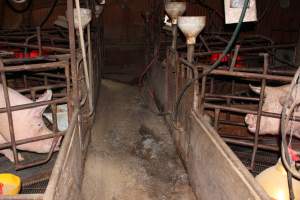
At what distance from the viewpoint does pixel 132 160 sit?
4363mm

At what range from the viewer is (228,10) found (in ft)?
9.98

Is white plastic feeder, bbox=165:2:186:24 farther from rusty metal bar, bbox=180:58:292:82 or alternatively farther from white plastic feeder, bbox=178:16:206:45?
rusty metal bar, bbox=180:58:292:82

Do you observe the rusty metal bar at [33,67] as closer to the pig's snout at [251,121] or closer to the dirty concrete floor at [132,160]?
the dirty concrete floor at [132,160]

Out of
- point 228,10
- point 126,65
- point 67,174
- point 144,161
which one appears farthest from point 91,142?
point 126,65

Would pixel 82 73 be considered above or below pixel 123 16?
below

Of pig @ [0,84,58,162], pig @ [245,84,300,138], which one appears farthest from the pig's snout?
pig @ [0,84,58,162]

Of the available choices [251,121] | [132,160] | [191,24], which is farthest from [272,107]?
[132,160]

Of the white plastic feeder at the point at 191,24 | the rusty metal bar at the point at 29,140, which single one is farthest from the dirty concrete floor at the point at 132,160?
the white plastic feeder at the point at 191,24

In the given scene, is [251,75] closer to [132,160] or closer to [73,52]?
[73,52]

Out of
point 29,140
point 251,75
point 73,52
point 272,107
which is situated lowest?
point 29,140

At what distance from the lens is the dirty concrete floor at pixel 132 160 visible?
3.62m

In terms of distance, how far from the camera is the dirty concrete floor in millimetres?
3619

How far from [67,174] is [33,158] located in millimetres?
1554

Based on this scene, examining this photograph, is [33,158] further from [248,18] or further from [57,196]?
[248,18]
